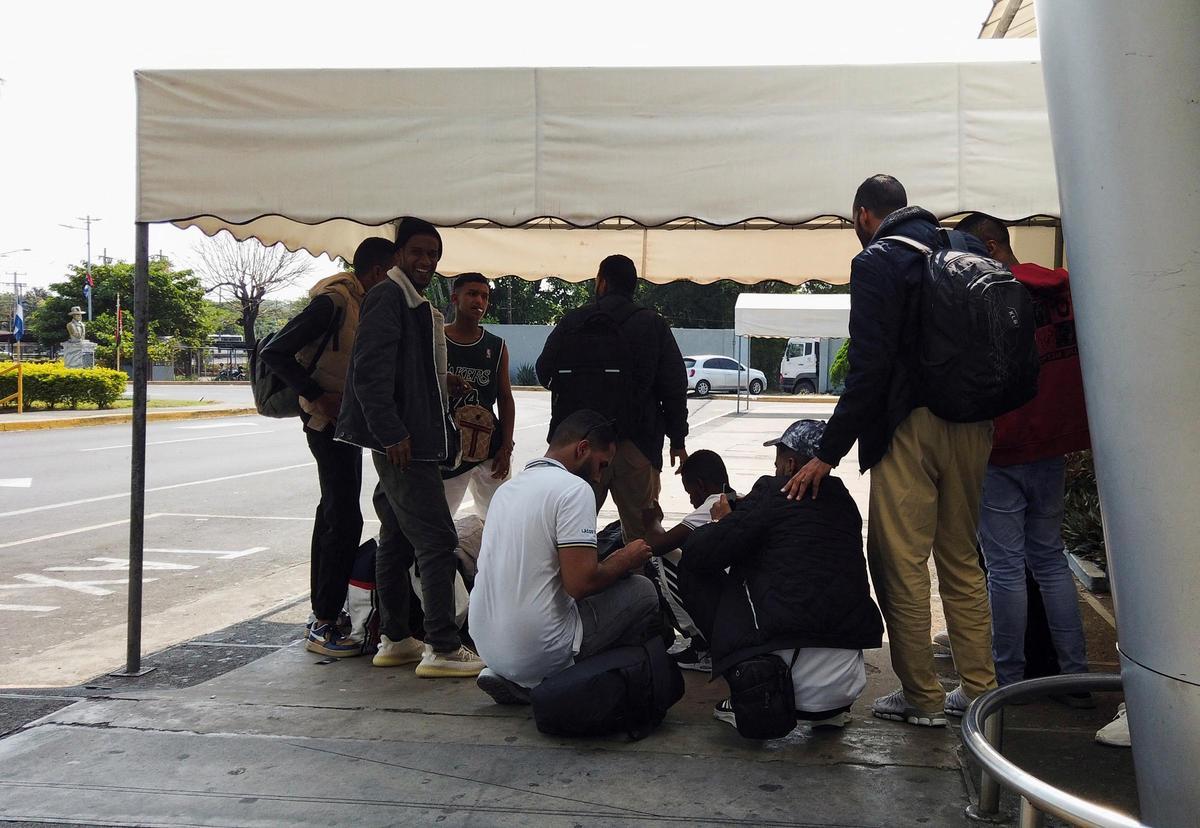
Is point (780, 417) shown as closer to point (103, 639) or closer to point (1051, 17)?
point (103, 639)

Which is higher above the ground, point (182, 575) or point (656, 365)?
point (656, 365)

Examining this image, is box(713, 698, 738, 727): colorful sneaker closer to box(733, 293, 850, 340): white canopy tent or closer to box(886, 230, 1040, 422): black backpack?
box(886, 230, 1040, 422): black backpack

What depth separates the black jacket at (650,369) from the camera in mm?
5305

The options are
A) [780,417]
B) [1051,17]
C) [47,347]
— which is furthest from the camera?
[47,347]

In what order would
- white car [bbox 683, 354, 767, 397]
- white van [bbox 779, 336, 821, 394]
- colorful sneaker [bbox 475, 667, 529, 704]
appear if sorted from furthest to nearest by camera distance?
1. white van [bbox 779, 336, 821, 394]
2. white car [bbox 683, 354, 767, 397]
3. colorful sneaker [bbox 475, 667, 529, 704]

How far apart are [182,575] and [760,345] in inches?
1622

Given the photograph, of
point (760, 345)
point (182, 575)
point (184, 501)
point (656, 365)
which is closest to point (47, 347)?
A: point (760, 345)

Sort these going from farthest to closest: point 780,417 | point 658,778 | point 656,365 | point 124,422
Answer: point 780,417
point 124,422
point 656,365
point 658,778

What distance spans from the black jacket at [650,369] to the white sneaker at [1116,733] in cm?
235

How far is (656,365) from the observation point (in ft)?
17.6

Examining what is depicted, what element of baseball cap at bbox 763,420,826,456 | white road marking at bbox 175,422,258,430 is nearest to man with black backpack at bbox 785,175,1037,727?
baseball cap at bbox 763,420,826,456

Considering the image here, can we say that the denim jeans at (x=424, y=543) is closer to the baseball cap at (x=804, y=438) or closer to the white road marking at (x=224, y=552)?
the baseball cap at (x=804, y=438)

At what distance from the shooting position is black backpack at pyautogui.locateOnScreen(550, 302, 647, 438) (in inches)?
206

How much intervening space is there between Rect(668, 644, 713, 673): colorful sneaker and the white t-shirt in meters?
0.99
